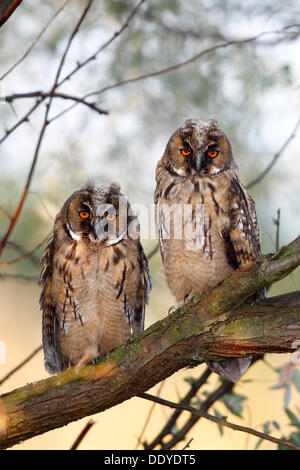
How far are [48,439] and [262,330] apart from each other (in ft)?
13.1

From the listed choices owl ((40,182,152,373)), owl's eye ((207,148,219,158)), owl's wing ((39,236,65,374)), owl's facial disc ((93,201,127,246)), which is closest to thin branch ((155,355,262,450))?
owl ((40,182,152,373))

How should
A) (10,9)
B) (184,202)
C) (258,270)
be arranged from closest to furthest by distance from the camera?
(10,9)
(258,270)
(184,202)

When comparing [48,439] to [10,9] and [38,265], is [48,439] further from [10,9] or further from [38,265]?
[10,9]

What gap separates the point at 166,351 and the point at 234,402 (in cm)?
107

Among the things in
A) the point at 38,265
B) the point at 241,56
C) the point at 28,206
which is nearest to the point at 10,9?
the point at 38,265

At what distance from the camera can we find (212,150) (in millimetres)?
2406

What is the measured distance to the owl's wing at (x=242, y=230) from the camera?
7.30ft

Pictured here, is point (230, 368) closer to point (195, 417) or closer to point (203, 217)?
point (195, 417)

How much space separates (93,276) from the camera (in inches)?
93.0

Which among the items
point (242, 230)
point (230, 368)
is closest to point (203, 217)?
point (242, 230)

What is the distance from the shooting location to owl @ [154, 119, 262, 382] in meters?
2.27

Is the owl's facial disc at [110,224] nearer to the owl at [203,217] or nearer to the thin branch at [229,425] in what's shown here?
the owl at [203,217]

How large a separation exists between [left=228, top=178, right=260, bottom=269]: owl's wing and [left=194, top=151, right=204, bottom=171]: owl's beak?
0.15 m

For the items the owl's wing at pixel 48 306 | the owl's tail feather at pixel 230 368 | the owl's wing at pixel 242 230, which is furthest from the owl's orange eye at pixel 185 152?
the owl's tail feather at pixel 230 368
